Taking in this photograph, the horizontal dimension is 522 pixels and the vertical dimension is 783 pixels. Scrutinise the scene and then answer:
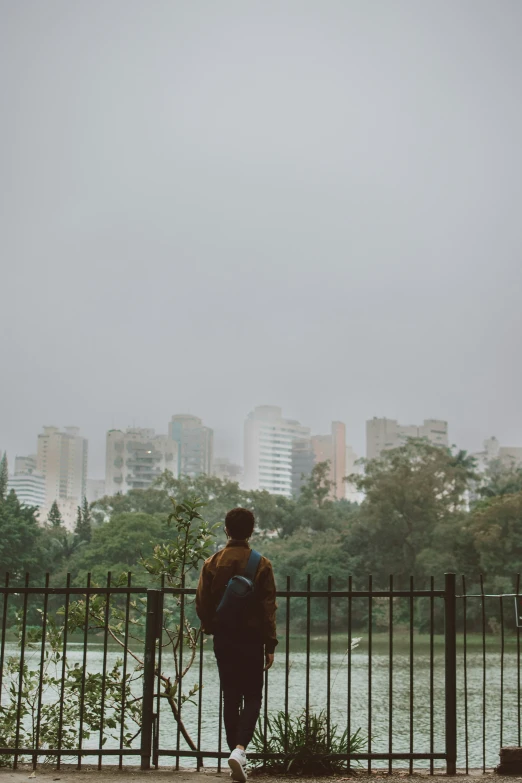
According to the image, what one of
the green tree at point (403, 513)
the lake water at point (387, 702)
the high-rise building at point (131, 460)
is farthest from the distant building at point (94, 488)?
the lake water at point (387, 702)

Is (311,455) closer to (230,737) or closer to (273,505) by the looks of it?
(273,505)

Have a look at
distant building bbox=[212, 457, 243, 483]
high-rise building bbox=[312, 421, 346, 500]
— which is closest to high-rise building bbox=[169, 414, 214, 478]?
distant building bbox=[212, 457, 243, 483]

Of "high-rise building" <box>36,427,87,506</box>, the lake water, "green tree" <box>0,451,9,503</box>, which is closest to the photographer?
the lake water

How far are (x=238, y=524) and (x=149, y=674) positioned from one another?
1328mm

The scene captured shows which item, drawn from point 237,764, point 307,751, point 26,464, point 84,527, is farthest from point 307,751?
point 26,464

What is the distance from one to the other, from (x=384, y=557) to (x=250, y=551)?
2207 inches

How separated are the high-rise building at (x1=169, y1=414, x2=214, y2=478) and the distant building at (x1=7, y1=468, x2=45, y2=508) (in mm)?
22661

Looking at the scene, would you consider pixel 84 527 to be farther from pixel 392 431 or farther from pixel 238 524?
pixel 392 431

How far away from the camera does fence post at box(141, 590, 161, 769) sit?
6027mm

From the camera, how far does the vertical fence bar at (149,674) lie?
6.02 m

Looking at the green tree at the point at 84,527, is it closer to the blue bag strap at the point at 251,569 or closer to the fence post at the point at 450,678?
the fence post at the point at 450,678

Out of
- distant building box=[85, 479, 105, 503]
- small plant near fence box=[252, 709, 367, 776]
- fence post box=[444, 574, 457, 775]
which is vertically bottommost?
small plant near fence box=[252, 709, 367, 776]

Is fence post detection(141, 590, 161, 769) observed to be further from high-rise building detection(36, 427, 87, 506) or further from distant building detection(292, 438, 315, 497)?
distant building detection(292, 438, 315, 497)

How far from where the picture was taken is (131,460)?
129 metres
